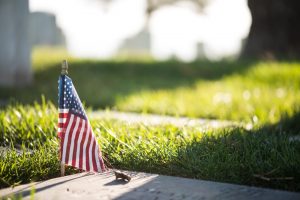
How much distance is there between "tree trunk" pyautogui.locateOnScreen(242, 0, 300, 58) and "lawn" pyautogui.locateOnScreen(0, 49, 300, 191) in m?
2.78

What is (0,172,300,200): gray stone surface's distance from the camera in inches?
119

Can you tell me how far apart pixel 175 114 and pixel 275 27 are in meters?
9.74

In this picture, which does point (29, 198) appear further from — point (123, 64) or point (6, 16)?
point (123, 64)

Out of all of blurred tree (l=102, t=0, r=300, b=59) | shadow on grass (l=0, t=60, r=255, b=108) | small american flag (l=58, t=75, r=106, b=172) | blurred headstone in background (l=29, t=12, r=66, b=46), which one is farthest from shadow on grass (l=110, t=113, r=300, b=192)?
blurred headstone in background (l=29, t=12, r=66, b=46)

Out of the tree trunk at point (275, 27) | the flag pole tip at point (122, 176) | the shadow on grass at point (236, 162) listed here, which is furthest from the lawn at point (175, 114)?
the tree trunk at point (275, 27)

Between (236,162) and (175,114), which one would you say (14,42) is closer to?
(175,114)

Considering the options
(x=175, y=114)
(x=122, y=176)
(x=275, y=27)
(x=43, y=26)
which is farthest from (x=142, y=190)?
(x=43, y=26)

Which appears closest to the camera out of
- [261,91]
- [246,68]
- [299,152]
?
[299,152]

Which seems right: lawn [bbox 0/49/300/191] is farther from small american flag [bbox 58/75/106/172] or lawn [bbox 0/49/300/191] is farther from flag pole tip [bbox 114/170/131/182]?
flag pole tip [bbox 114/170/131/182]

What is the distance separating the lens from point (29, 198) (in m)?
3.01

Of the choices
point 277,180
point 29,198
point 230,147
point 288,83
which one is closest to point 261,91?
point 288,83

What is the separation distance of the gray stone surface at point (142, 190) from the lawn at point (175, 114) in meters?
0.23

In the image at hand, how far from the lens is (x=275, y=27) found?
1609 centimetres

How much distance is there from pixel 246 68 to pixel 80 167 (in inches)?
363
